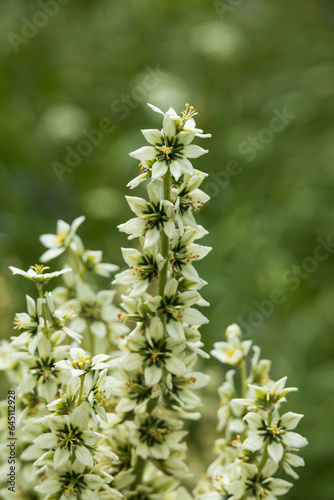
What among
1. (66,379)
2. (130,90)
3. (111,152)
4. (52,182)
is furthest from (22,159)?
(66,379)

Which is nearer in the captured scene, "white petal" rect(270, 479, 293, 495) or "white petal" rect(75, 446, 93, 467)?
"white petal" rect(75, 446, 93, 467)

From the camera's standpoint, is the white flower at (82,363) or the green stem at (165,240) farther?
the green stem at (165,240)

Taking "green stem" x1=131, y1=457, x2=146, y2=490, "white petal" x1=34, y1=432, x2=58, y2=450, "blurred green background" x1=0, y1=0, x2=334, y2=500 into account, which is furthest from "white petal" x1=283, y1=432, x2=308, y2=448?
"blurred green background" x1=0, y1=0, x2=334, y2=500

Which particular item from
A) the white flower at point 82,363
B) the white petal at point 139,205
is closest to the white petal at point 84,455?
the white flower at point 82,363

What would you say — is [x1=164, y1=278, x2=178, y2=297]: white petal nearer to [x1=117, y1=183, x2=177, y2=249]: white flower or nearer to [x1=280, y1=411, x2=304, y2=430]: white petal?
[x1=117, y1=183, x2=177, y2=249]: white flower

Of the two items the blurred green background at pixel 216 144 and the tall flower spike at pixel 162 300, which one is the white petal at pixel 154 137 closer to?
the tall flower spike at pixel 162 300

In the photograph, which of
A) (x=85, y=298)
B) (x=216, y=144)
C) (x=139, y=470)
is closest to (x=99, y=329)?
(x=85, y=298)

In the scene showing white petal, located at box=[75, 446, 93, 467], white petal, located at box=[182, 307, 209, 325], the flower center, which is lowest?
white petal, located at box=[75, 446, 93, 467]
